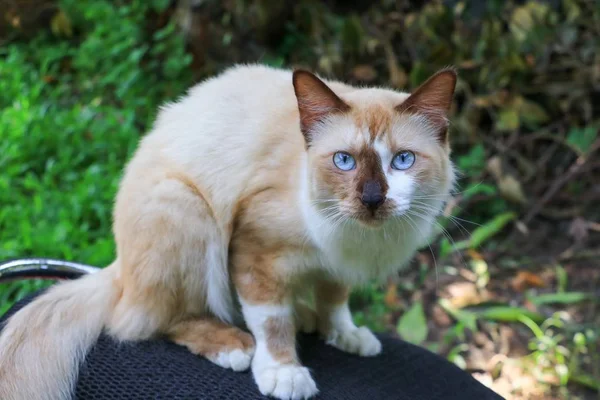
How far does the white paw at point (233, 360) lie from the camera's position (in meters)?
2.13

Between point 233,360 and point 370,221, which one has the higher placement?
point 370,221

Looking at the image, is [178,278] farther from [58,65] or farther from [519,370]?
[58,65]

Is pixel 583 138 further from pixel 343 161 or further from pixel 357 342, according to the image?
pixel 343 161

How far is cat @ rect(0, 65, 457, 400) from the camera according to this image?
199 cm

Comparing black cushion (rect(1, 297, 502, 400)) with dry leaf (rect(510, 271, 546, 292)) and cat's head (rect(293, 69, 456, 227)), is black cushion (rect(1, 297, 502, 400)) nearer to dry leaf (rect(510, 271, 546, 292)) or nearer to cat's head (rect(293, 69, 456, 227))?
cat's head (rect(293, 69, 456, 227))

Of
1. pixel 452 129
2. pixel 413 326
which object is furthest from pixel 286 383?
pixel 452 129

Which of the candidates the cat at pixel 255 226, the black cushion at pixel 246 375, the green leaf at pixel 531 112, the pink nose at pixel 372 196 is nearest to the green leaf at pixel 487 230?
the green leaf at pixel 531 112

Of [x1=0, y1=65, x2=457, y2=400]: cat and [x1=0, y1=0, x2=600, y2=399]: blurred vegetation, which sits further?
[x1=0, y1=0, x2=600, y2=399]: blurred vegetation

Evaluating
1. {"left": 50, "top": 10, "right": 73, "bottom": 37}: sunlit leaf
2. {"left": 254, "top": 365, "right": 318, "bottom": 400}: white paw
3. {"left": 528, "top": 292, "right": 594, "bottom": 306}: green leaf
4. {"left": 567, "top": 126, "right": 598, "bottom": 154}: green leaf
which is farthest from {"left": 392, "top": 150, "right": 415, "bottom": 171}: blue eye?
Result: {"left": 50, "top": 10, "right": 73, "bottom": 37}: sunlit leaf

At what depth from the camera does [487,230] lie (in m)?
4.40

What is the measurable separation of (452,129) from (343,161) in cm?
309

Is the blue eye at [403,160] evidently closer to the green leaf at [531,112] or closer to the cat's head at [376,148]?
the cat's head at [376,148]

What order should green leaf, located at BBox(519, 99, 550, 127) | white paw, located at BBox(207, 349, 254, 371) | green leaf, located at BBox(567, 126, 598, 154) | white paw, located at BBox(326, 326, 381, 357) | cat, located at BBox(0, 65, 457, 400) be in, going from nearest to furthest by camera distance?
cat, located at BBox(0, 65, 457, 400), white paw, located at BBox(207, 349, 254, 371), white paw, located at BBox(326, 326, 381, 357), green leaf, located at BBox(567, 126, 598, 154), green leaf, located at BBox(519, 99, 550, 127)

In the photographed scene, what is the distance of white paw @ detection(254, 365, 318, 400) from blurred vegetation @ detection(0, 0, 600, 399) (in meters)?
1.70
